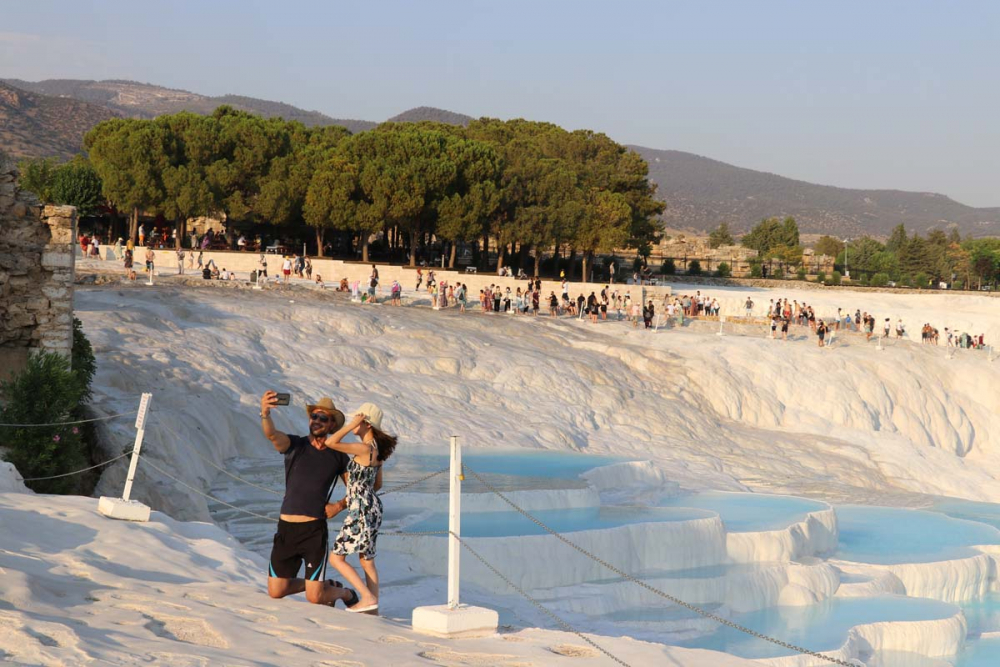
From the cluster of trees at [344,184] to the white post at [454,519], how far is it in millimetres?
38701

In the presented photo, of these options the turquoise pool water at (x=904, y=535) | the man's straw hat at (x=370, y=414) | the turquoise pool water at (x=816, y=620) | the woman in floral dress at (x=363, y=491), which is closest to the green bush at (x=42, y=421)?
the woman in floral dress at (x=363, y=491)

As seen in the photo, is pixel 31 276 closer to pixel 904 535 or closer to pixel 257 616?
pixel 257 616

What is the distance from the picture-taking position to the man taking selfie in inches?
283

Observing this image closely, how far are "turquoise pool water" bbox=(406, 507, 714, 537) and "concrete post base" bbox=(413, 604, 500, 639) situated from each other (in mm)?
6652

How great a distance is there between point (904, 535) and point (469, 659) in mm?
15614

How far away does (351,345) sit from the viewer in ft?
87.4

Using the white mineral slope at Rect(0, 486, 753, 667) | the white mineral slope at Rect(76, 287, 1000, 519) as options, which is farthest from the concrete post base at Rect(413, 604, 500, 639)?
the white mineral slope at Rect(76, 287, 1000, 519)

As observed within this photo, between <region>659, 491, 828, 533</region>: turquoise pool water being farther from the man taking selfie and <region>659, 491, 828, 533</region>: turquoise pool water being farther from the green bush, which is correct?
the man taking selfie

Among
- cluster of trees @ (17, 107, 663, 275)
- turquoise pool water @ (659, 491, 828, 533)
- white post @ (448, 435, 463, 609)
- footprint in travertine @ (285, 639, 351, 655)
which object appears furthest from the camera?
cluster of trees @ (17, 107, 663, 275)

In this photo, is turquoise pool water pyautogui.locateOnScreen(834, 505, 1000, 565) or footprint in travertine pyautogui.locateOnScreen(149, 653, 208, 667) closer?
footprint in travertine pyautogui.locateOnScreen(149, 653, 208, 667)

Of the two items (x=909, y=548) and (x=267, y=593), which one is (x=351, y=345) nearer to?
(x=909, y=548)

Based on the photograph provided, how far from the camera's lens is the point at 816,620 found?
49.7 ft

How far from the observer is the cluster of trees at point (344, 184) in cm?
4562

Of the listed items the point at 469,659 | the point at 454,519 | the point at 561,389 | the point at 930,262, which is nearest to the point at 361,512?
the point at 454,519
